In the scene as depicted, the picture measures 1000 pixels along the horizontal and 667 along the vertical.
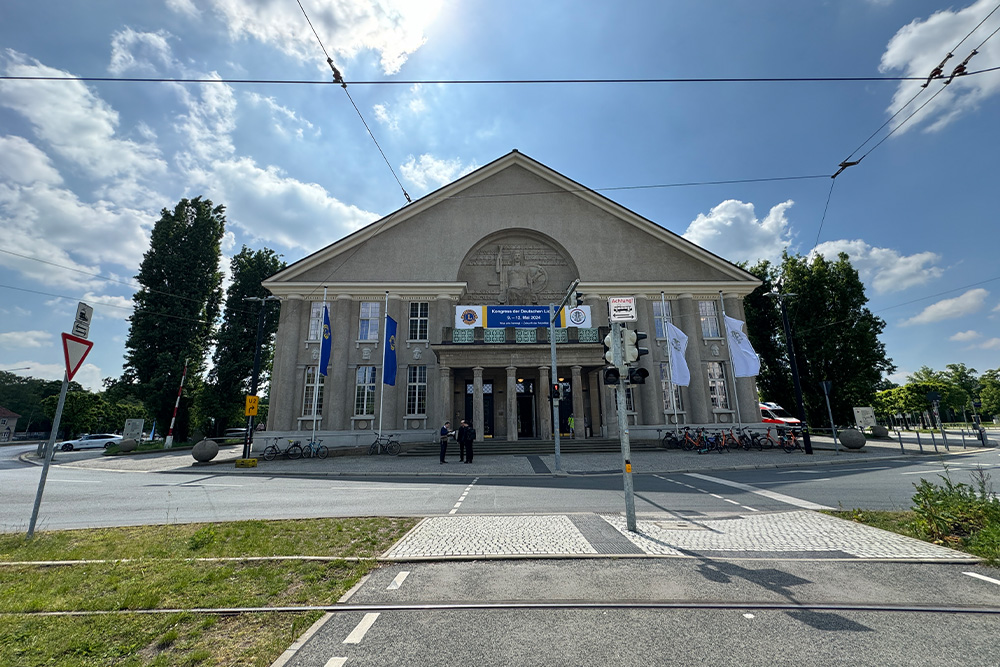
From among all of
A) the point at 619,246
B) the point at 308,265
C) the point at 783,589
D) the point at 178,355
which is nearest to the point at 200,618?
the point at 783,589

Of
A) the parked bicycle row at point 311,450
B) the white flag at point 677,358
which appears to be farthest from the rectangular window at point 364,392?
the white flag at point 677,358

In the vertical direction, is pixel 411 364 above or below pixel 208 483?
above

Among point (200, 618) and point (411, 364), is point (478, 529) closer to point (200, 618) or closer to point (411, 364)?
point (200, 618)

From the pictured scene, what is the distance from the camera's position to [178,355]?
3588 centimetres

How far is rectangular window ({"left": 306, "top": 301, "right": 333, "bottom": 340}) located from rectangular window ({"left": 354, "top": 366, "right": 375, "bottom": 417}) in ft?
12.8

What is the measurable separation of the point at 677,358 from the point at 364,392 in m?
19.9

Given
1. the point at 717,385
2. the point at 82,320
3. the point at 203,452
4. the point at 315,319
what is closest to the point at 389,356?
the point at 315,319

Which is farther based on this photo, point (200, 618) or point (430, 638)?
point (200, 618)

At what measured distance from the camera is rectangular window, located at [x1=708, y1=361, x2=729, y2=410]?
93.6 ft

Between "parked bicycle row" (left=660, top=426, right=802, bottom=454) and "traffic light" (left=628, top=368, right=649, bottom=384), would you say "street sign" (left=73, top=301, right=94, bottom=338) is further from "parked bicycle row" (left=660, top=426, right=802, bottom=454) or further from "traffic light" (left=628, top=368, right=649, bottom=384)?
"parked bicycle row" (left=660, top=426, right=802, bottom=454)

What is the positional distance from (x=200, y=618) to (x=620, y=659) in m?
3.90

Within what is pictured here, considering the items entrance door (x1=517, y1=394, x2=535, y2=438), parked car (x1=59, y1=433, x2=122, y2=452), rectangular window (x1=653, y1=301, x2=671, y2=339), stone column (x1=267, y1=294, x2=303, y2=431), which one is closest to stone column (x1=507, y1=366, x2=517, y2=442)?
entrance door (x1=517, y1=394, x2=535, y2=438)

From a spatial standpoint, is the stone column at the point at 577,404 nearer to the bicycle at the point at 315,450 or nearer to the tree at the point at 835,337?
the bicycle at the point at 315,450

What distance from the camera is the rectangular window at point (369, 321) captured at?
94.5 ft
